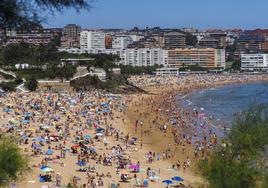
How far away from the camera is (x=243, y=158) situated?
35.1 feet

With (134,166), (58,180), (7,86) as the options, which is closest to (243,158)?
(58,180)

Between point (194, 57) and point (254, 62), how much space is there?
12.4 m

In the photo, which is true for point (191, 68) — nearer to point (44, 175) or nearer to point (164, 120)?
point (164, 120)

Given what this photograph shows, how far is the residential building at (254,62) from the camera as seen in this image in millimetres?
109562

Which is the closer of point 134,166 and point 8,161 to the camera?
point 8,161

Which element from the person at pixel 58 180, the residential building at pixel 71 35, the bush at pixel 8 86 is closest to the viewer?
the person at pixel 58 180

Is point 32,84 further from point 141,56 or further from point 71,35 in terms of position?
point 71,35

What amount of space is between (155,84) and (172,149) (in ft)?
156

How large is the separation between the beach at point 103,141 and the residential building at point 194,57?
2720 inches

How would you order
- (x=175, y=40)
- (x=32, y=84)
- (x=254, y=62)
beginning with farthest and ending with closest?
(x=175, y=40), (x=254, y=62), (x=32, y=84)

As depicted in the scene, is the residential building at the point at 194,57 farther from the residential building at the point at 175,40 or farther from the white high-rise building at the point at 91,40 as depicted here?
the residential building at the point at 175,40

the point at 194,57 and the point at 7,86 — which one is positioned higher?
the point at 194,57

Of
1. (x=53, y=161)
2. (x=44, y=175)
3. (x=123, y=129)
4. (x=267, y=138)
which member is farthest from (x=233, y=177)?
(x=123, y=129)

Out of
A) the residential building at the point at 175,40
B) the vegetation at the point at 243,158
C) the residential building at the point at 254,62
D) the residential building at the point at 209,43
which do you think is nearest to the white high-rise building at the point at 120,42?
the residential building at the point at 175,40
